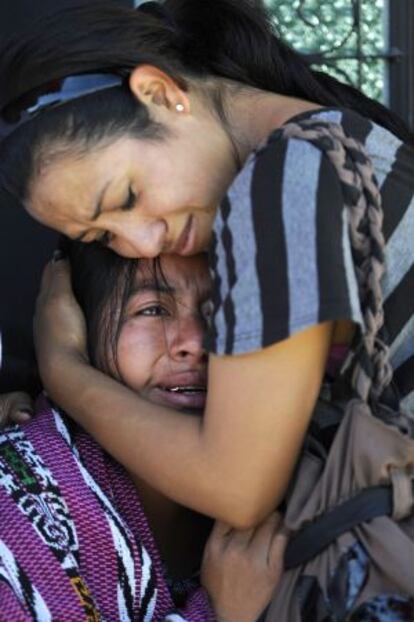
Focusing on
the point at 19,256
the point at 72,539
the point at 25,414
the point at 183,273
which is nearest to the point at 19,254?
the point at 19,256

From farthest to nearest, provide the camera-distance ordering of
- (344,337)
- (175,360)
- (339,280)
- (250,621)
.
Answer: (175,360) → (250,621) → (344,337) → (339,280)

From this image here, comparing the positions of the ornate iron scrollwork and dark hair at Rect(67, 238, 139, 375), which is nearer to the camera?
dark hair at Rect(67, 238, 139, 375)

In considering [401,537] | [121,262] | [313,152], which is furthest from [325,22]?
[401,537]

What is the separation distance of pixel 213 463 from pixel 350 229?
15.6 inches

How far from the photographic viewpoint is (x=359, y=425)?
69.5 inches

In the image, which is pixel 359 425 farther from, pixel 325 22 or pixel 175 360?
pixel 325 22

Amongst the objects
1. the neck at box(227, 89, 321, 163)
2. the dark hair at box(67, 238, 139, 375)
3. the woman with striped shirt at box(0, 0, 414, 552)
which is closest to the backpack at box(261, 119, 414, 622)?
the woman with striped shirt at box(0, 0, 414, 552)

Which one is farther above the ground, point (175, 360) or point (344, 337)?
point (344, 337)

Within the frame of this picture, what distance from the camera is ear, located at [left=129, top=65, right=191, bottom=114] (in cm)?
191

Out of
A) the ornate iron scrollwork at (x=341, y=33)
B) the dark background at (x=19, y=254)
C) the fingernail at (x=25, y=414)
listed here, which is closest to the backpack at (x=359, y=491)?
the fingernail at (x=25, y=414)

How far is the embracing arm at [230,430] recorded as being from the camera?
1732mm

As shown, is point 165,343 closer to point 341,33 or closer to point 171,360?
point 171,360

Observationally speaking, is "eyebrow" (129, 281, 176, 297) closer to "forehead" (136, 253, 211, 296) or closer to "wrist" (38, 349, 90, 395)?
"forehead" (136, 253, 211, 296)

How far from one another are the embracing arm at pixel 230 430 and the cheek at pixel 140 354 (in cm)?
8
